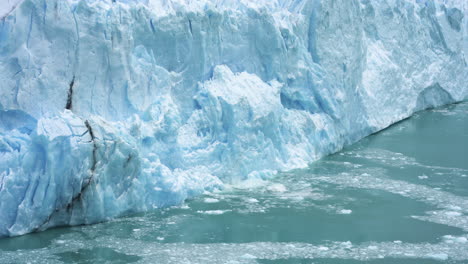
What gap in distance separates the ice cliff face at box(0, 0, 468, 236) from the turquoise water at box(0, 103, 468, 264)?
27 cm

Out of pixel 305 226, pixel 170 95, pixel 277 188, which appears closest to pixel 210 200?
pixel 277 188

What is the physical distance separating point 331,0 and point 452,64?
427 centimetres

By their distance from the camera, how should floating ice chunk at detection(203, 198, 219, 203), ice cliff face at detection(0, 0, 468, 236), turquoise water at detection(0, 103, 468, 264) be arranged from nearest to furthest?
turquoise water at detection(0, 103, 468, 264) → ice cliff face at detection(0, 0, 468, 236) → floating ice chunk at detection(203, 198, 219, 203)

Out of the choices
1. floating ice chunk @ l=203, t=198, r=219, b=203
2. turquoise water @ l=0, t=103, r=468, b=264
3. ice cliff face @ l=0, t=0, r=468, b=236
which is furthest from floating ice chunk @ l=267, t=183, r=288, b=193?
floating ice chunk @ l=203, t=198, r=219, b=203

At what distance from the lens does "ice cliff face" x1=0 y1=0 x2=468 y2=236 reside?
17.9ft

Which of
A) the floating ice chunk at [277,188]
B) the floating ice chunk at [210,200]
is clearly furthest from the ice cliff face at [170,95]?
the floating ice chunk at [277,188]

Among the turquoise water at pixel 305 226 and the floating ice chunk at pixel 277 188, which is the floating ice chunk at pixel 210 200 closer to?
the turquoise water at pixel 305 226

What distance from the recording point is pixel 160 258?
16.4 ft

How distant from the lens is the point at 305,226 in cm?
589

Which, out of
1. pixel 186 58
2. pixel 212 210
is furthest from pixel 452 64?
pixel 212 210

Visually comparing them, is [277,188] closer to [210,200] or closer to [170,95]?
[210,200]

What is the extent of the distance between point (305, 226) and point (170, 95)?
2.04 meters

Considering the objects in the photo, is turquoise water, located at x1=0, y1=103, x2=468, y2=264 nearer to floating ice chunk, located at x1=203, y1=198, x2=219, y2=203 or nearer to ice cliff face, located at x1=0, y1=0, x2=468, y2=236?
floating ice chunk, located at x1=203, y1=198, x2=219, y2=203

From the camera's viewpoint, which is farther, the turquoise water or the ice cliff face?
the ice cliff face
